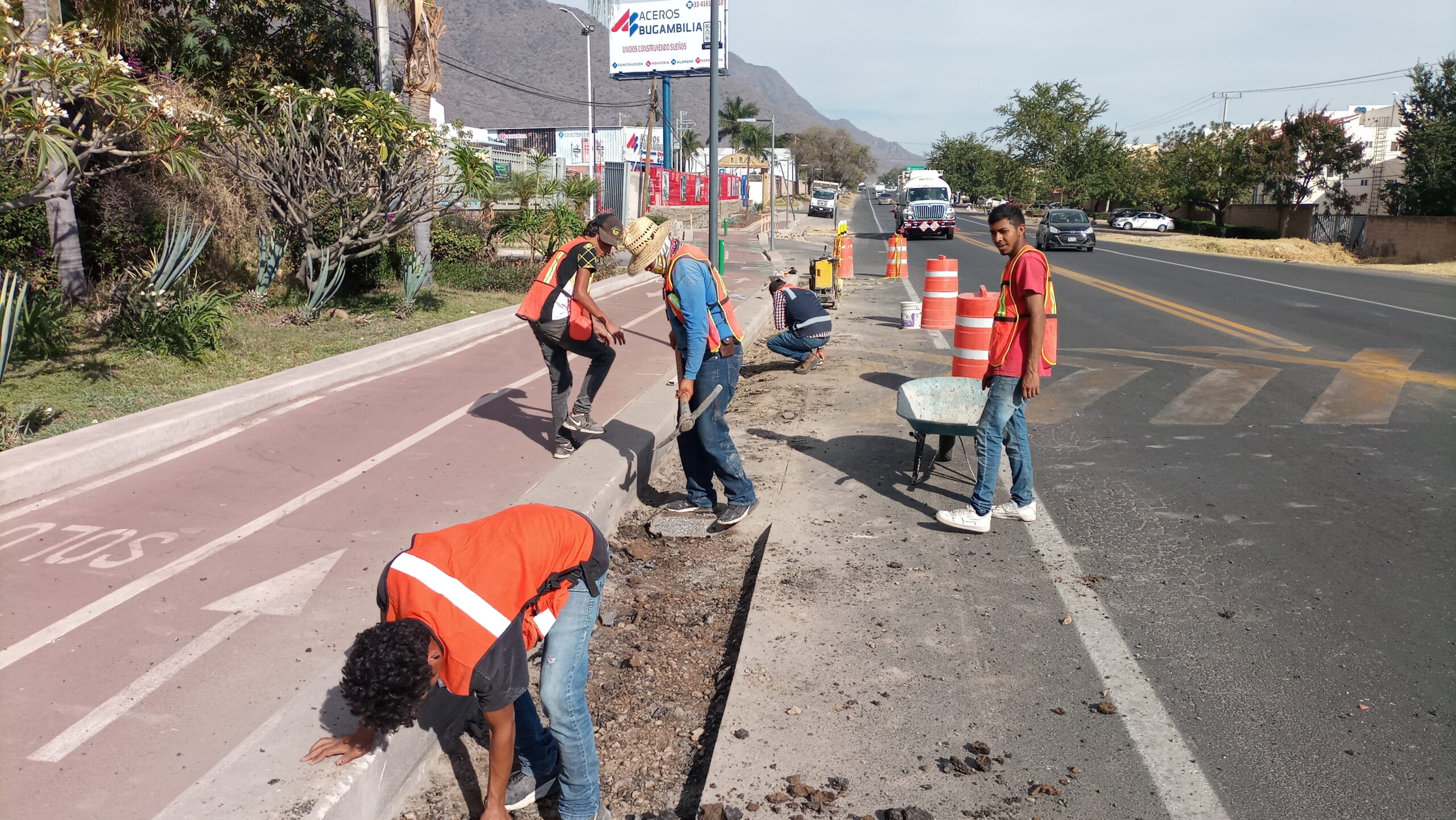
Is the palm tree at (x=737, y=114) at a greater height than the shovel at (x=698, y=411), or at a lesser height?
greater

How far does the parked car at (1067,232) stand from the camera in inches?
1314

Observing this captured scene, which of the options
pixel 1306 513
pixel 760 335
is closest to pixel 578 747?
pixel 1306 513

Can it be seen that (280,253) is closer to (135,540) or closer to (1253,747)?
(135,540)

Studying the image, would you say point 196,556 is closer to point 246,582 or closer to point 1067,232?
point 246,582

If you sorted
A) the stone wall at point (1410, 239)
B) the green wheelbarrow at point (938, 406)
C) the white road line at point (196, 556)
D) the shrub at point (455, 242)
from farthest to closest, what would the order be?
the stone wall at point (1410, 239) → the shrub at point (455, 242) → the green wheelbarrow at point (938, 406) → the white road line at point (196, 556)

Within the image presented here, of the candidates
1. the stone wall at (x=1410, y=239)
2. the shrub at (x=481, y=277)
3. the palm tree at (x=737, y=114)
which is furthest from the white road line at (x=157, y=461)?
the palm tree at (x=737, y=114)

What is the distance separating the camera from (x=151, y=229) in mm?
12883

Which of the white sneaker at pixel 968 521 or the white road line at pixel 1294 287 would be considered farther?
the white road line at pixel 1294 287

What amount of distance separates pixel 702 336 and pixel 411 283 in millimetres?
9322

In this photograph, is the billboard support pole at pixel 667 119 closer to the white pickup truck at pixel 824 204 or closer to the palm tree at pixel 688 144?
the white pickup truck at pixel 824 204

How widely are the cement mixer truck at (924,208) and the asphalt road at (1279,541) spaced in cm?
2768

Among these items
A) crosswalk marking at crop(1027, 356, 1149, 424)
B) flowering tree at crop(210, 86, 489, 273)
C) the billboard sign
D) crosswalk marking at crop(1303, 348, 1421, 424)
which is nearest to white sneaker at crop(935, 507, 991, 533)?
crosswalk marking at crop(1027, 356, 1149, 424)

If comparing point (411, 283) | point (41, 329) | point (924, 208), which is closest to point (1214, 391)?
point (411, 283)

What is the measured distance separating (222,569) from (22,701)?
52.2 inches
